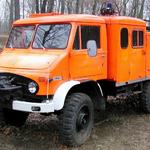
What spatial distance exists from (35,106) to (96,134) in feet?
6.53

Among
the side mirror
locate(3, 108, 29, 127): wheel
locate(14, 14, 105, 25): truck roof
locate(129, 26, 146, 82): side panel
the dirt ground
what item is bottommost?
the dirt ground

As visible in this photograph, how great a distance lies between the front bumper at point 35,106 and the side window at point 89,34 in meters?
1.62

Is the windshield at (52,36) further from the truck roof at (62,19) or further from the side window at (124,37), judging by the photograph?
the side window at (124,37)

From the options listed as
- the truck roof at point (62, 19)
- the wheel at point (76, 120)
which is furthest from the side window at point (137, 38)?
the wheel at point (76, 120)

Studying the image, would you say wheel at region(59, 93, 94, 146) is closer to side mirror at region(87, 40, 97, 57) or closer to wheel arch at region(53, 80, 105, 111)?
wheel arch at region(53, 80, 105, 111)

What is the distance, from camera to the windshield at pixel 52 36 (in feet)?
25.7

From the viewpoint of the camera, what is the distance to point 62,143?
7.49 metres

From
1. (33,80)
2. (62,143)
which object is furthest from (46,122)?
(33,80)

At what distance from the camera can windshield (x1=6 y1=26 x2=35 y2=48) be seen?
8.27 m

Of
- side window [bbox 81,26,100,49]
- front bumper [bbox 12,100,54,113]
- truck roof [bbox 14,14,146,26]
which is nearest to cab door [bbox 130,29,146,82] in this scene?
truck roof [bbox 14,14,146,26]

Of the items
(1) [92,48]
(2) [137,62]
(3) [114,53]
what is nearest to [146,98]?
(2) [137,62]

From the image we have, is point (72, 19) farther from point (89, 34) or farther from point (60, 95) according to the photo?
point (60, 95)

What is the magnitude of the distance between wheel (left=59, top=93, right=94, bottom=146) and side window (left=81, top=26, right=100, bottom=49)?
3.71ft

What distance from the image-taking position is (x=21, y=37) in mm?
8422
